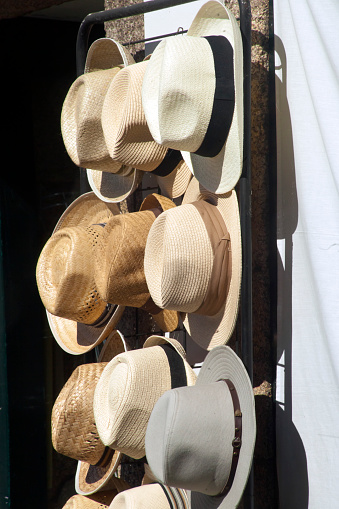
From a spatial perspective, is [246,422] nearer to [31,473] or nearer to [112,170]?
[112,170]

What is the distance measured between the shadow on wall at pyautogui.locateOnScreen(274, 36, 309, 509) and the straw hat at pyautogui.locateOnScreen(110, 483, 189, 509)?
1.12 ft

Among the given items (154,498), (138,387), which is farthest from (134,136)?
(154,498)

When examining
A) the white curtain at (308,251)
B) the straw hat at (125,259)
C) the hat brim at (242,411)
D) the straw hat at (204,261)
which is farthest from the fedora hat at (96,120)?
the hat brim at (242,411)

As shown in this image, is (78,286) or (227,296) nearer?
(227,296)

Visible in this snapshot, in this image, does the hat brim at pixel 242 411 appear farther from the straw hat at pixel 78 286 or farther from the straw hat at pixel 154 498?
the straw hat at pixel 78 286

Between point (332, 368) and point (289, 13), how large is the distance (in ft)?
3.80

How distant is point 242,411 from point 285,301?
1.54 feet

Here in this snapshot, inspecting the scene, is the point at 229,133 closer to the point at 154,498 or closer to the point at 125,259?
the point at 125,259

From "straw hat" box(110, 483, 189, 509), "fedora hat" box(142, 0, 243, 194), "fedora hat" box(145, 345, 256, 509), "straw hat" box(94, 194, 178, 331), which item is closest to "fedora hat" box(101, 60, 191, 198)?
"straw hat" box(94, 194, 178, 331)

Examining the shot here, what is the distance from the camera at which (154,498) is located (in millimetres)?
2309

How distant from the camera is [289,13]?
87.1 inches

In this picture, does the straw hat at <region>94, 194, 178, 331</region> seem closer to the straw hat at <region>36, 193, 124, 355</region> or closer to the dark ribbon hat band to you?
the straw hat at <region>36, 193, 124, 355</region>

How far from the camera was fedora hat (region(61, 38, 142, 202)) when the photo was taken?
2.62m

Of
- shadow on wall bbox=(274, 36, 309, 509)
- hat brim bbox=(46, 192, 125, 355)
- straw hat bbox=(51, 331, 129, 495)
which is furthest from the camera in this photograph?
hat brim bbox=(46, 192, 125, 355)
